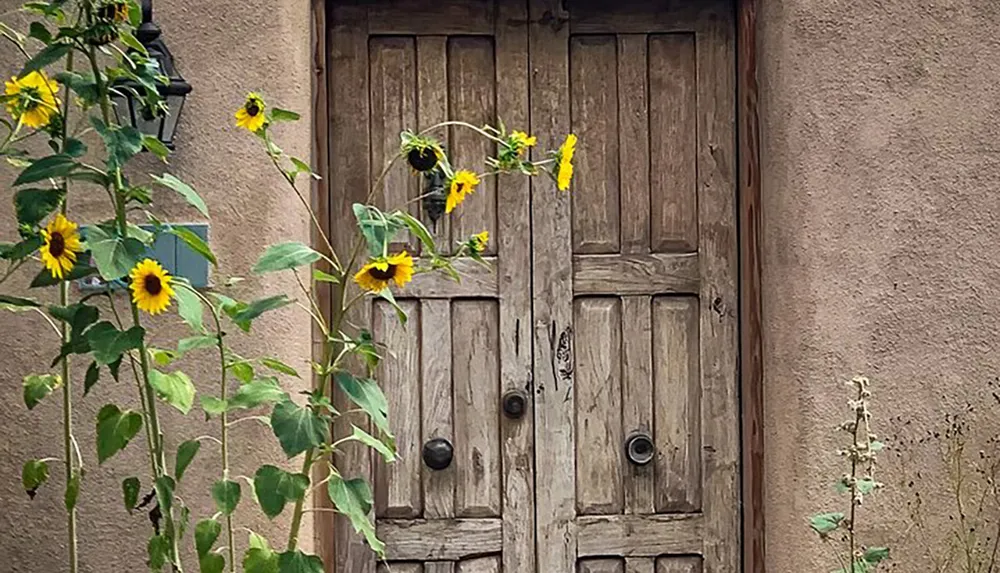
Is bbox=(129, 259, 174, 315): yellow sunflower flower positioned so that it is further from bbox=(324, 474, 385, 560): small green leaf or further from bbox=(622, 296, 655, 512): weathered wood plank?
bbox=(622, 296, 655, 512): weathered wood plank

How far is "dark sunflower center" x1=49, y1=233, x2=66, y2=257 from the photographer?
3162 millimetres

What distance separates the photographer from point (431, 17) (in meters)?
4.42

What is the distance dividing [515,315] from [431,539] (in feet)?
2.34

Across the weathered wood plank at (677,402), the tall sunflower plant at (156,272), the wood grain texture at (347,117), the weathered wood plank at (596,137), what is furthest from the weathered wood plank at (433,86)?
the tall sunflower plant at (156,272)

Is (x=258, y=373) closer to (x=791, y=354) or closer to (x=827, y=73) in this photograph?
(x=791, y=354)

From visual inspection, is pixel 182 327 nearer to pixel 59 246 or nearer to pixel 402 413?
pixel 402 413

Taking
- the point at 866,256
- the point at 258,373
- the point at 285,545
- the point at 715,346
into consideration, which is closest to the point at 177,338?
the point at 258,373

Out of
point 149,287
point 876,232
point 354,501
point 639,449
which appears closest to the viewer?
point 149,287

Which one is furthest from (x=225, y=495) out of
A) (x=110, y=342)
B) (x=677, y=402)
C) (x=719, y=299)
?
(x=719, y=299)

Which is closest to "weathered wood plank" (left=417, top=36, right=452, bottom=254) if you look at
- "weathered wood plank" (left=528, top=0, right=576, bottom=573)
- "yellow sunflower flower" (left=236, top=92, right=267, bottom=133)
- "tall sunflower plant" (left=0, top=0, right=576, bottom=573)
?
"weathered wood plank" (left=528, top=0, right=576, bottom=573)

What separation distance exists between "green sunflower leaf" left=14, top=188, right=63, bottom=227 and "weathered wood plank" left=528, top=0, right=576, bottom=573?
1.61 m

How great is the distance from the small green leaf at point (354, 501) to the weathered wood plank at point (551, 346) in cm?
120

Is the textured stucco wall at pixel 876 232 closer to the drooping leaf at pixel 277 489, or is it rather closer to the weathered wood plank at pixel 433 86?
the weathered wood plank at pixel 433 86

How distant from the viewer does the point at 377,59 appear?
14.5 feet
